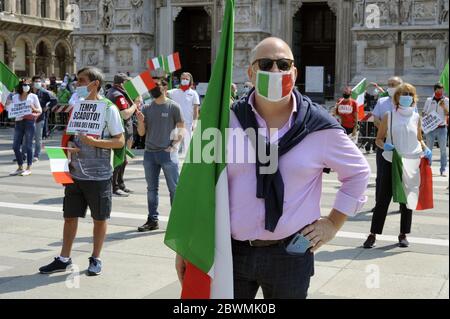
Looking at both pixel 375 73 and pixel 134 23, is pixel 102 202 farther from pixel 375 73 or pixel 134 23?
pixel 134 23

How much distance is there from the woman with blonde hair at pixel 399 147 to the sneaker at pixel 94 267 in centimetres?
309

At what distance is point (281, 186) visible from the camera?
325 centimetres

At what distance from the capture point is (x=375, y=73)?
935 inches

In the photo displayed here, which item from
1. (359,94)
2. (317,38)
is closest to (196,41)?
(317,38)

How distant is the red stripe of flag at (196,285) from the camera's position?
3.30 metres

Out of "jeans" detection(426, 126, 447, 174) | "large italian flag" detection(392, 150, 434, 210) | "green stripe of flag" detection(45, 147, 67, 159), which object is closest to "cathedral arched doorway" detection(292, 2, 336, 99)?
"jeans" detection(426, 126, 447, 174)

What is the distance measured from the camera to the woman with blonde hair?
754cm

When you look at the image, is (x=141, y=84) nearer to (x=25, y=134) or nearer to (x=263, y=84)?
(x=263, y=84)

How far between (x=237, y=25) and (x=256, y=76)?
2249cm

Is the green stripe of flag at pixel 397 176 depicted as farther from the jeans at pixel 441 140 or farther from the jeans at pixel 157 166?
the jeans at pixel 441 140

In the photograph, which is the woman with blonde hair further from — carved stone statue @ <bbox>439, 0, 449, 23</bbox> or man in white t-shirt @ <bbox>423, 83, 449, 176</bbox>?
carved stone statue @ <bbox>439, 0, 449, 23</bbox>

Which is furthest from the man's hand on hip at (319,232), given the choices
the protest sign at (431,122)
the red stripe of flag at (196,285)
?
the protest sign at (431,122)

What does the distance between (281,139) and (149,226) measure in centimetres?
522

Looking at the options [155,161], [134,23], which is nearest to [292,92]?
[155,161]
